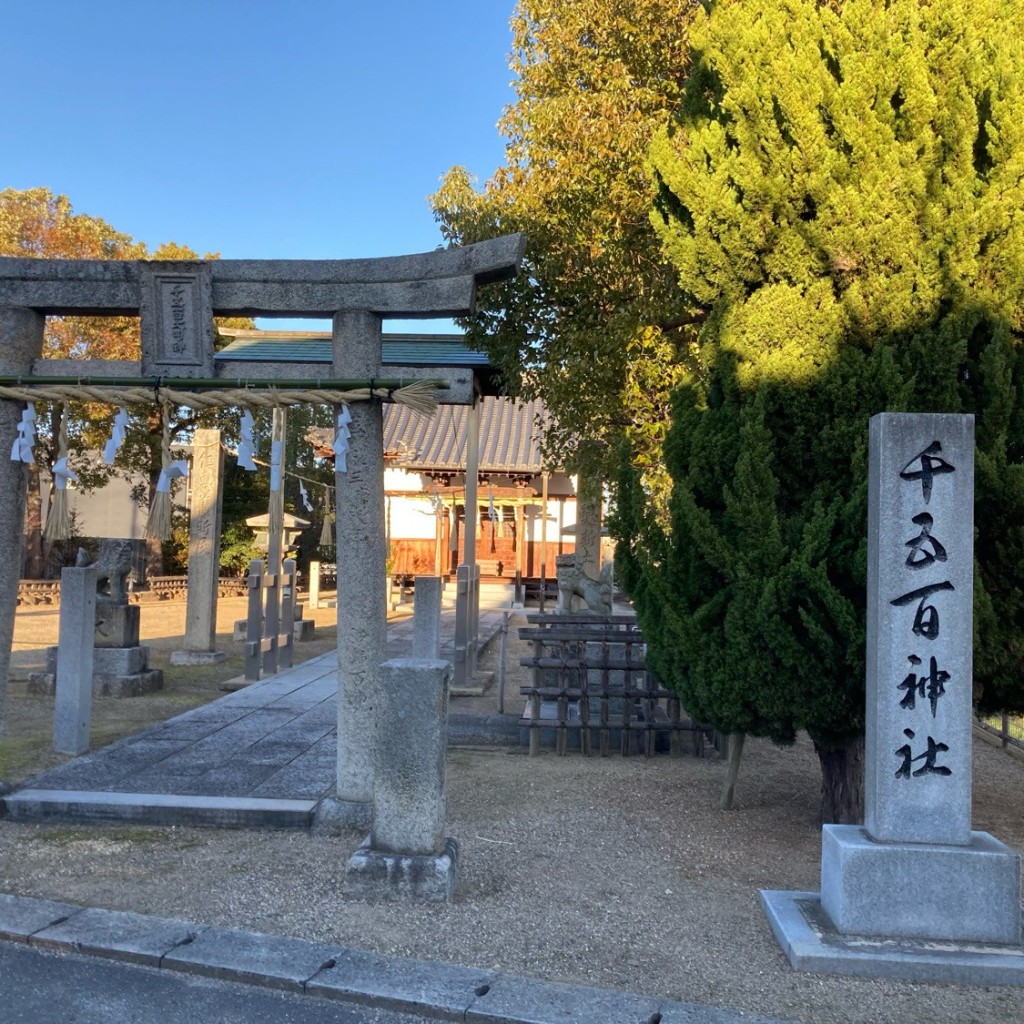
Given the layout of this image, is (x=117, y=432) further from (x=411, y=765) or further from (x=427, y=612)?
(x=427, y=612)

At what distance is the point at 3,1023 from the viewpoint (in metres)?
3.12

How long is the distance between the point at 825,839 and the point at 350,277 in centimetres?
385

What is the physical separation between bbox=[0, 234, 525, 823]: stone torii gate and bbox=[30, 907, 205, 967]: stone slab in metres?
1.46

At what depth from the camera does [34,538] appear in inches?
912

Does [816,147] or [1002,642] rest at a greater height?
[816,147]

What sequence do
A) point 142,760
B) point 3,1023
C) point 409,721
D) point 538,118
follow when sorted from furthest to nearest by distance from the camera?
point 538,118
point 142,760
point 409,721
point 3,1023

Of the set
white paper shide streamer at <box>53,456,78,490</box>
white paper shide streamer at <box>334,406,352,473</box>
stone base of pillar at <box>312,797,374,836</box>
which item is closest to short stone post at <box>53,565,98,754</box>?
white paper shide streamer at <box>53,456,78,490</box>

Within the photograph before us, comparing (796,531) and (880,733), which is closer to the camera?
(880,733)

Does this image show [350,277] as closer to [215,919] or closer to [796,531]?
Answer: [796,531]

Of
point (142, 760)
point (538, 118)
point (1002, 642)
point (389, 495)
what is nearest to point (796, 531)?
point (1002, 642)

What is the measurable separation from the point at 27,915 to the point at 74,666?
341cm

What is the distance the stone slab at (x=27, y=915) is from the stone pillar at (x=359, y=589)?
1.58 metres

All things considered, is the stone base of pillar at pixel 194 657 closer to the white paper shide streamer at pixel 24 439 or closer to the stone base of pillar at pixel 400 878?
the white paper shide streamer at pixel 24 439

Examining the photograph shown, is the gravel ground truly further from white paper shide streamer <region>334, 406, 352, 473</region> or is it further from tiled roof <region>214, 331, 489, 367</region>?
tiled roof <region>214, 331, 489, 367</region>
